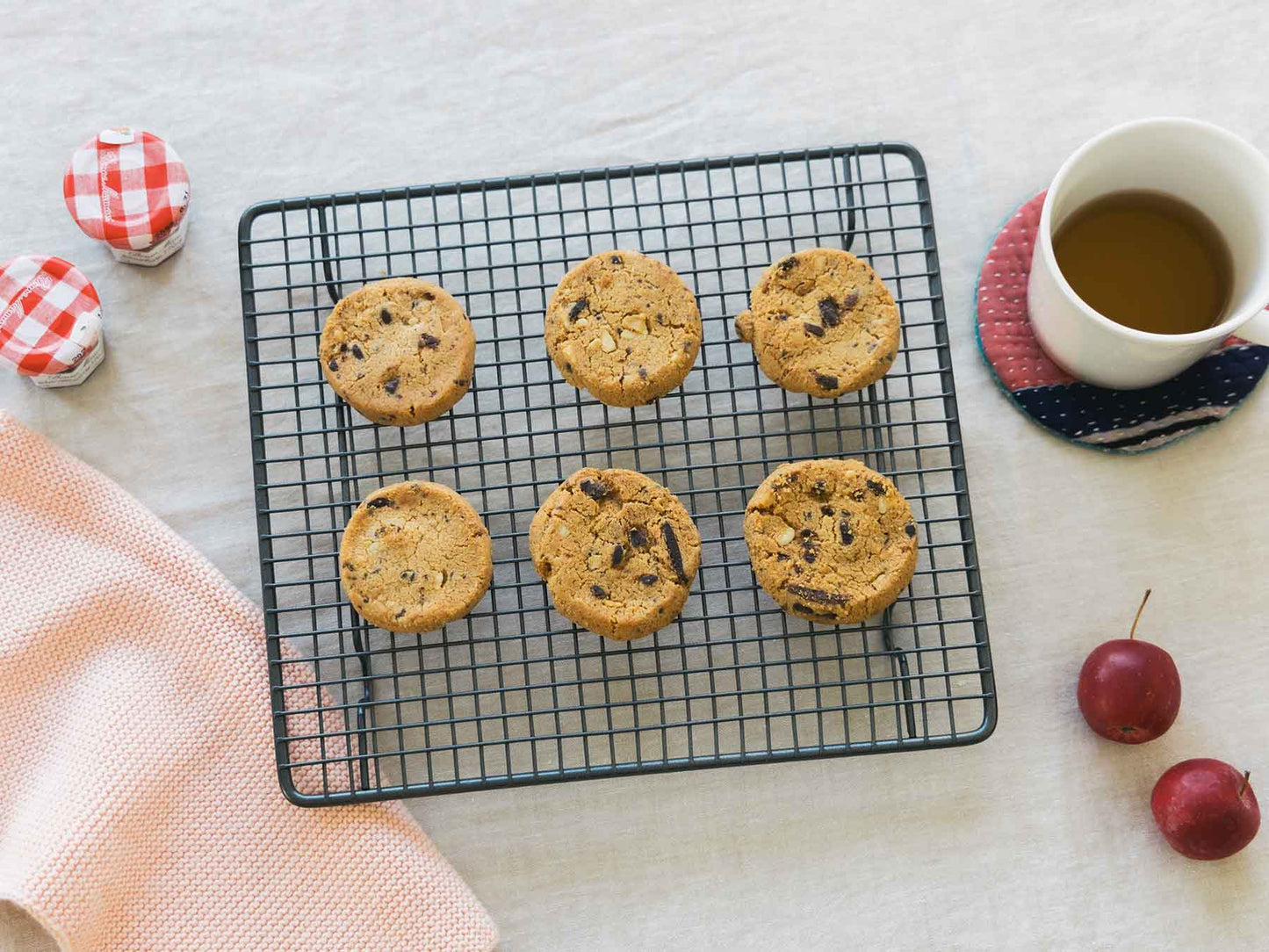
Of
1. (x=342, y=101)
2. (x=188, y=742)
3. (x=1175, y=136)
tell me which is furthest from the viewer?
(x=342, y=101)

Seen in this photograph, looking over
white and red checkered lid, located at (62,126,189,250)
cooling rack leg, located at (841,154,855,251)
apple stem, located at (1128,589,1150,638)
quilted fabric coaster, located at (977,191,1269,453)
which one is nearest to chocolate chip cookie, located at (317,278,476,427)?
white and red checkered lid, located at (62,126,189,250)

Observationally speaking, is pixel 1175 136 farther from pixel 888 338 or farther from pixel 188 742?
pixel 188 742

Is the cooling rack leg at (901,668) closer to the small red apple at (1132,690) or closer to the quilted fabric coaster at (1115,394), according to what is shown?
the small red apple at (1132,690)

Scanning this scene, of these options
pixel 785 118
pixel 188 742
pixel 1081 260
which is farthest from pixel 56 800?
pixel 1081 260

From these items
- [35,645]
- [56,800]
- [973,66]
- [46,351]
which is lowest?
[56,800]

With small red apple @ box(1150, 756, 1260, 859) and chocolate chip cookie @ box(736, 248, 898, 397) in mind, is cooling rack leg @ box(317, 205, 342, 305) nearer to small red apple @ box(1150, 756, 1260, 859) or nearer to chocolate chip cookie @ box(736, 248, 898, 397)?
chocolate chip cookie @ box(736, 248, 898, 397)

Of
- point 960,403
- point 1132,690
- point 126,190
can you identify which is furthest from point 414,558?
point 1132,690
